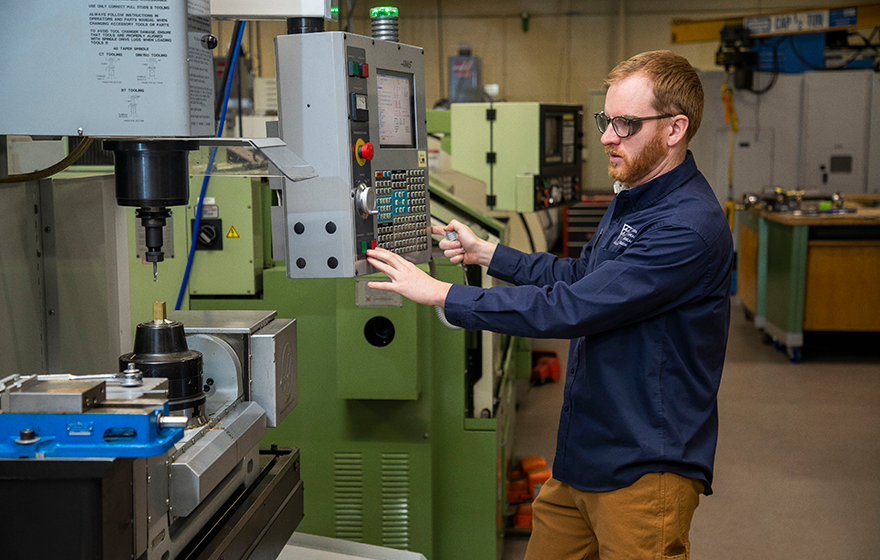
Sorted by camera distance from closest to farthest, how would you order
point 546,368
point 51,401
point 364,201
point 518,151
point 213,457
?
point 51,401
point 213,457
point 364,201
point 518,151
point 546,368

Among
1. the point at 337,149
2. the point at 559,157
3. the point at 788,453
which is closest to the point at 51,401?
the point at 337,149

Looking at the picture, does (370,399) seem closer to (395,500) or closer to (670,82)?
(395,500)

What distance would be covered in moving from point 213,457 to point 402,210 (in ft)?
1.91

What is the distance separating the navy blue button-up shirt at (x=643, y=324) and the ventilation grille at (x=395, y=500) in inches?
32.3

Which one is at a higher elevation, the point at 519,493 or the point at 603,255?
the point at 603,255

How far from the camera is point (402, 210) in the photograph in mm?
1469

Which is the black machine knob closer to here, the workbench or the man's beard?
the man's beard

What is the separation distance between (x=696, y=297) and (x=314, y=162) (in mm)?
674

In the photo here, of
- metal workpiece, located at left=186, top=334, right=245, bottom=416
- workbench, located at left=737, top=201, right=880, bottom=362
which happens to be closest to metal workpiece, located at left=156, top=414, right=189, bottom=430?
metal workpiece, located at left=186, top=334, right=245, bottom=416

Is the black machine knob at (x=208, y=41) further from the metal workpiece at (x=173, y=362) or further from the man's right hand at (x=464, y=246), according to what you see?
the man's right hand at (x=464, y=246)

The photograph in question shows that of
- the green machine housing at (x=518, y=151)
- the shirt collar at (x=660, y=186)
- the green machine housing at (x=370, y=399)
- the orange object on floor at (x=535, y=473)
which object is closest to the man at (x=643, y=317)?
the shirt collar at (x=660, y=186)

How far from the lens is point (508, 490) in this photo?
2924 mm

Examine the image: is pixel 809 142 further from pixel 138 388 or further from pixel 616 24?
pixel 138 388

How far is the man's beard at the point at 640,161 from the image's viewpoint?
1426 mm
